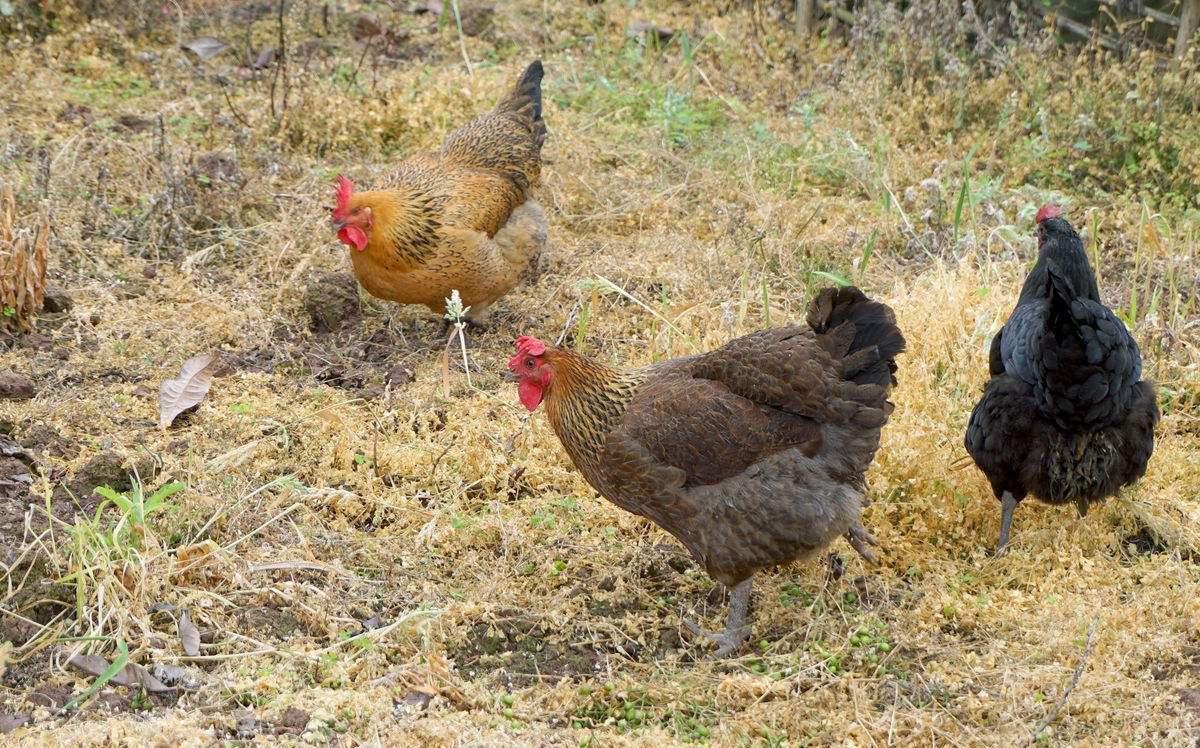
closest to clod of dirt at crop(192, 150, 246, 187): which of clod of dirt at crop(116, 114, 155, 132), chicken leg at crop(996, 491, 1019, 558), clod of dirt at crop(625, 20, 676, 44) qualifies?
clod of dirt at crop(116, 114, 155, 132)

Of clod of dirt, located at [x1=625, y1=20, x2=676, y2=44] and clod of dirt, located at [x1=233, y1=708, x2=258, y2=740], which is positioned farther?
clod of dirt, located at [x1=625, y1=20, x2=676, y2=44]

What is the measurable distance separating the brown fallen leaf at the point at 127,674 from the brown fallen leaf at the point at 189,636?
0.47 ft

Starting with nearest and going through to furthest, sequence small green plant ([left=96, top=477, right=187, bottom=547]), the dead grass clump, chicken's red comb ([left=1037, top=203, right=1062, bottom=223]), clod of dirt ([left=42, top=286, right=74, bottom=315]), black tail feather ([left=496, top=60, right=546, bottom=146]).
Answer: small green plant ([left=96, top=477, right=187, bottom=547]), chicken's red comb ([left=1037, top=203, right=1062, bottom=223]), the dead grass clump, clod of dirt ([left=42, top=286, right=74, bottom=315]), black tail feather ([left=496, top=60, right=546, bottom=146])

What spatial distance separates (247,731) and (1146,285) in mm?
4443

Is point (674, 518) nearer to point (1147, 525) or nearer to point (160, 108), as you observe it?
point (1147, 525)

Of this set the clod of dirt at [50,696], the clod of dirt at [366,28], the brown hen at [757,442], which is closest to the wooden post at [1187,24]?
the brown hen at [757,442]

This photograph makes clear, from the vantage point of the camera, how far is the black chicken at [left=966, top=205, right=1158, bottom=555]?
426 cm

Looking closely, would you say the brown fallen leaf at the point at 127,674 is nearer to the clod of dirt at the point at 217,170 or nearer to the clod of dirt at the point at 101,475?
the clod of dirt at the point at 101,475

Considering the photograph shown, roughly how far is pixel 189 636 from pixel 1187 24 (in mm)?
6404

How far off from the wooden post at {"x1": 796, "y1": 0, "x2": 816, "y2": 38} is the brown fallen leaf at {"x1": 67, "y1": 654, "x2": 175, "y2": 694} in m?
6.92

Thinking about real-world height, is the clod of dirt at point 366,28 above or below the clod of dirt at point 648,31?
below

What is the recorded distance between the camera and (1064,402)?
14.4ft

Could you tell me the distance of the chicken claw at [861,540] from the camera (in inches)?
175

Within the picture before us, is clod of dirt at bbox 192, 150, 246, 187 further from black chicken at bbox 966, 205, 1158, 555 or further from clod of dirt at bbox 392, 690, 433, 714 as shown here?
black chicken at bbox 966, 205, 1158, 555
